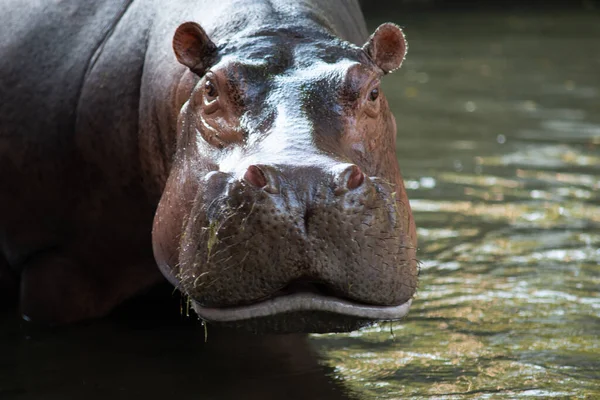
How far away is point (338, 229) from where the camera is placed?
348 centimetres

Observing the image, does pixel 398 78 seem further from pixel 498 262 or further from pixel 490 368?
pixel 490 368

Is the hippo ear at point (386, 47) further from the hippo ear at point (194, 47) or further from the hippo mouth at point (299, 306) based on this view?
the hippo mouth at point (299, 306)

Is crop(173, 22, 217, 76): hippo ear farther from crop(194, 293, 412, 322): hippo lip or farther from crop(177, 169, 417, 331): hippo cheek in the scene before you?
crop(194, 293, 412, 322): hippo lip

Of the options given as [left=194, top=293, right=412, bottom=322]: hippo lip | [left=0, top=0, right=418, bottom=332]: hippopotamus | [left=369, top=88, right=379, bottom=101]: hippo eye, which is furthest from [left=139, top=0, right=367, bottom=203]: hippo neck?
[left=194, top=293, right=412, bottom=322]: hippo lip

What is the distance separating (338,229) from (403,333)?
1.69 metres

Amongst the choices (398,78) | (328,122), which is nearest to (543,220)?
(328,122)

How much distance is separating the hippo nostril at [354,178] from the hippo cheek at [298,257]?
0.06 feet

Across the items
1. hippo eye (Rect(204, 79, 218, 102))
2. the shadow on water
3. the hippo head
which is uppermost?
hippo eye (Rect(204, 79, 218, 102))

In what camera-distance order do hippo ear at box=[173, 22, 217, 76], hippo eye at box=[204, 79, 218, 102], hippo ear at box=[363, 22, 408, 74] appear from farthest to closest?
hippo ear at box=[363, 22, 408, 74] < hippo ear at box=[173, 22, 217, 76] < hippo eye at box=[204, 79, 218, 102]

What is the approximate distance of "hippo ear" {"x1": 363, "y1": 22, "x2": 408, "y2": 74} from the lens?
14.1 feet

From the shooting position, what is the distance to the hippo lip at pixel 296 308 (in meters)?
3.53

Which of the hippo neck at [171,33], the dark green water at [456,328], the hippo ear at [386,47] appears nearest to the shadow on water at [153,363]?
the dark green water at [456,328]

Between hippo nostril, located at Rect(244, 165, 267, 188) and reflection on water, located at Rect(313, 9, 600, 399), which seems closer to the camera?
hippo nostril, located at Rect(244, 165, 267, 188)

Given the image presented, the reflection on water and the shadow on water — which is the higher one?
the shadow on water
